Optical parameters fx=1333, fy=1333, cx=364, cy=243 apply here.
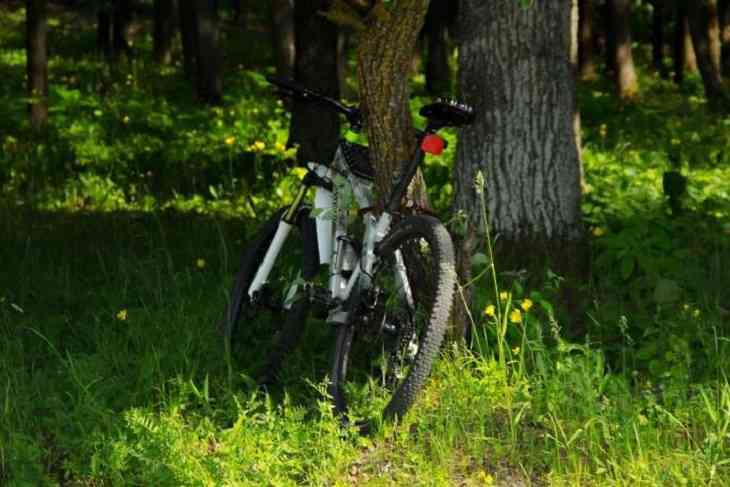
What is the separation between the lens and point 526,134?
732 centimetres

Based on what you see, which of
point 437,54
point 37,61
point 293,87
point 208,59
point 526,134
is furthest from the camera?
point 437,54

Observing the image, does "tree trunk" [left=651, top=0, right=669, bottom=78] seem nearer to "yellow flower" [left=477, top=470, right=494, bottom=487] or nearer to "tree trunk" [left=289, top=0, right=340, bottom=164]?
"tree trunk" [left=289, top=0, right=340, bottom=164]

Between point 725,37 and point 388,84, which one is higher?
point 725,37

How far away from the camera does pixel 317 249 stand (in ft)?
19.8

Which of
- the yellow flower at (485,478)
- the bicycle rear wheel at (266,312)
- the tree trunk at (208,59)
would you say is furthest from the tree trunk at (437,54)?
the yellow flower at (485,478)

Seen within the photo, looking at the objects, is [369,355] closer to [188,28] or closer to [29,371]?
[29,371]

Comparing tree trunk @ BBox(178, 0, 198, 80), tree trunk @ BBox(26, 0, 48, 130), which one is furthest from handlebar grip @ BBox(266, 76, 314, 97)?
tree trunk @ BBox(178, 0, 198, 80)

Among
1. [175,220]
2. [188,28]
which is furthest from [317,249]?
[188,28]

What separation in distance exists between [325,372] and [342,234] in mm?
631

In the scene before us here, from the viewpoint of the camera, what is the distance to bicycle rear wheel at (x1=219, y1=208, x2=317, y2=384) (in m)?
5.80

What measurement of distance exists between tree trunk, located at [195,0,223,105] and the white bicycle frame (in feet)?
35.9

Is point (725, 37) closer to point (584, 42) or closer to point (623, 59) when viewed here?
point (584, 42)

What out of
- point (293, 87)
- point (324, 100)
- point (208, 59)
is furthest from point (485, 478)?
point (208, 59)

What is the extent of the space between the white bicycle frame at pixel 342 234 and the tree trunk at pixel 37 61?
26.7 ft
